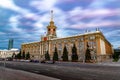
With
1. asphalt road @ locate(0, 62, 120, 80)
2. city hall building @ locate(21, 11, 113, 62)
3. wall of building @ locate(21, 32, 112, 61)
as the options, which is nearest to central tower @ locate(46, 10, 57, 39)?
city hall building @ locate(21, 11, 113, 62)

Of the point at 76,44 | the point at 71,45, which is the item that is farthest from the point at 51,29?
the point at 76,44

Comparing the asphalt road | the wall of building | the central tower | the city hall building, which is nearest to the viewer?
the asphalt road

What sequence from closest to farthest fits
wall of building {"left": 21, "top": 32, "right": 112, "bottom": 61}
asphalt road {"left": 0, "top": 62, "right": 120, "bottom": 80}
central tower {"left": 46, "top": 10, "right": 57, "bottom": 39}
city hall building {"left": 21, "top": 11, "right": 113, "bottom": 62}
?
asphalt road {"left": 0, "top": 62, "right": 120, "bottom": 80}, city hall building {"left": 21, "top": 11, "right": 113, "bottom": 62}, wall of building {"left": 21, "top": 32, "right": 112, "bottom": 61}, central tower {"left": 46, "top": 10, "right": 57, "bottom": 39}

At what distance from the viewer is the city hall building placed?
75438 mm

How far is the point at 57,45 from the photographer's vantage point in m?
97.3

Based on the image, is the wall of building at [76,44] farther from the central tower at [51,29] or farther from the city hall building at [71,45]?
the central tower at [51,29]

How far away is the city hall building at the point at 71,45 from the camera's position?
75438 mm

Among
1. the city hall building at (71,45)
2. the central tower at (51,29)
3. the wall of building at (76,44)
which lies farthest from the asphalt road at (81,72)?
the central tower at (51,29)

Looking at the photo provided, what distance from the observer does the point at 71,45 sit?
8831cm

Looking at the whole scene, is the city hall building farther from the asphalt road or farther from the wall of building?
the asphalt road

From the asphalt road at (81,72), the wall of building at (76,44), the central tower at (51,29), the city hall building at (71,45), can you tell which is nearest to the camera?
the asphalt road at (81,72)

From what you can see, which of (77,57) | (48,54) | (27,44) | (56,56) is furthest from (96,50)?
(27,44)

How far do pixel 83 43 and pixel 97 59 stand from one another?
42.8ft

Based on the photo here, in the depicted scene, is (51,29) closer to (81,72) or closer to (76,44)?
(76,44)
